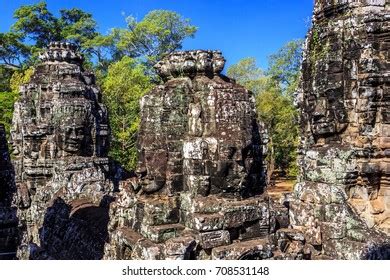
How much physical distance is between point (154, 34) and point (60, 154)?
20.3 meters

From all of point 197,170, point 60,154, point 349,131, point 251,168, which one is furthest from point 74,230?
point 349,131

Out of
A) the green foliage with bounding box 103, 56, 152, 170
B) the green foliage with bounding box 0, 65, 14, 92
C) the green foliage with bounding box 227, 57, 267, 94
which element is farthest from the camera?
the green foliage with bounding box 227, 57, 267, 94

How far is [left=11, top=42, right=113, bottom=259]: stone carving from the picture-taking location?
8391 mm

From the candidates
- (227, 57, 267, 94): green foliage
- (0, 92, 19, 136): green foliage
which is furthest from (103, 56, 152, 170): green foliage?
(227, 57, 267, 94): green foliage

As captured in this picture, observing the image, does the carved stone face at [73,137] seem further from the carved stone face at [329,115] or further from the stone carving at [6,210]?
the carved stone face at [329,115]

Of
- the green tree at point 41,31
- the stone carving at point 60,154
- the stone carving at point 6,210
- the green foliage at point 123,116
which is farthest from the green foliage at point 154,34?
the stone carving at point 6,210

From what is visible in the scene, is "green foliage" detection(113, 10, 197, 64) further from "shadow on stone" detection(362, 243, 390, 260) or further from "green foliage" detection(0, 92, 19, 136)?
"shadow on stone" detection(362, 243, 390, 260)

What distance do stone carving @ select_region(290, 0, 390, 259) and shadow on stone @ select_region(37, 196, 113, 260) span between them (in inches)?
139

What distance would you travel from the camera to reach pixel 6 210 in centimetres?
504

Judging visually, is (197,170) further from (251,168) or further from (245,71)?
(245,71)

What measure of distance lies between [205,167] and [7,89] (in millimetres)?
23635

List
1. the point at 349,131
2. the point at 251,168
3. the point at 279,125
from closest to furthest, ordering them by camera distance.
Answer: the point at 251,168, the point at 349,131, the point at 279,125
